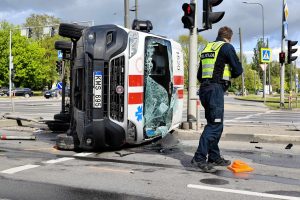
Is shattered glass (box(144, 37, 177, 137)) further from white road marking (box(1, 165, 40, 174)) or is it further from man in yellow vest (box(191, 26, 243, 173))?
white road marking (box(1, 165, 40, 174))

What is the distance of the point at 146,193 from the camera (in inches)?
200

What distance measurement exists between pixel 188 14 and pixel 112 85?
3.86 meters

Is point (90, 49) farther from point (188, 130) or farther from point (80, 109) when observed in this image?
point (188, 130)

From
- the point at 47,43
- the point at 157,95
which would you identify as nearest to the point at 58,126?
the point at 157,95

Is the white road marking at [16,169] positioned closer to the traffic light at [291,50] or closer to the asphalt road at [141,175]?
the asphalt road at [141,175]

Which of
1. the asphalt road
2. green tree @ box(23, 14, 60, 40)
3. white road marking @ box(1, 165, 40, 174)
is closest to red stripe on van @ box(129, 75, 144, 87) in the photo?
the asphalt road

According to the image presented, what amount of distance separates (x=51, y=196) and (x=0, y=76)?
200 feet

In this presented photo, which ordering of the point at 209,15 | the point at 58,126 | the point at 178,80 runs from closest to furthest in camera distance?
the point at 178,80
the point at 209,15
the point at 58,126

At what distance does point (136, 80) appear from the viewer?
758 centimetres

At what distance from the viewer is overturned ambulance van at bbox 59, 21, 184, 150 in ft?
24.4

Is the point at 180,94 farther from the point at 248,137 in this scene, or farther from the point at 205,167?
the point at 205,167

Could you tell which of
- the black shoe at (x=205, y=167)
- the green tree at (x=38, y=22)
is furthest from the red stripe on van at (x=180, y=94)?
the green tree at (x=38, y=22)

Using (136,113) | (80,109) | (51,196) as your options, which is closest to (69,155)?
(80,109)

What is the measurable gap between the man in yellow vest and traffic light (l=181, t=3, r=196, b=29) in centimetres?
401
